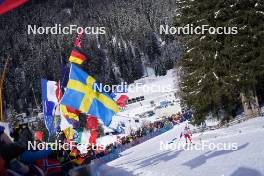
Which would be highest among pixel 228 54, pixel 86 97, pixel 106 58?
pixel 106 58

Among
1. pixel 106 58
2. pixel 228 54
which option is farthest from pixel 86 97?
Result: pixel 106 58

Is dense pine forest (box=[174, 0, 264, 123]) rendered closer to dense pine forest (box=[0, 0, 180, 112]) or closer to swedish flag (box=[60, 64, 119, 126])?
swedish flag (box=[60, 64, 119, 126])

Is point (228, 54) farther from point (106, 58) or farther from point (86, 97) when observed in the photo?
point (106, 58)

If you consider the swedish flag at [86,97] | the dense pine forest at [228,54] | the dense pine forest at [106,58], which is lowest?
the swedish flag at [86,97]

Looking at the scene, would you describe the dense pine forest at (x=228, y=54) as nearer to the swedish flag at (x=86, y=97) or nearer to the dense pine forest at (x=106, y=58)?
the swedish flag at (x=86, y=97)

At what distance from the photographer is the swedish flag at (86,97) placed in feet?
49.5

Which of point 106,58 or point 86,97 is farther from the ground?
point 106,58

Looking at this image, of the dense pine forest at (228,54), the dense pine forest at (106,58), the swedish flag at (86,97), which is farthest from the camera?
the dense pine forest at (106,58)

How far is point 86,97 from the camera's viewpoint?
1530cm

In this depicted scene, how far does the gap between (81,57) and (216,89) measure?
52.0 feet

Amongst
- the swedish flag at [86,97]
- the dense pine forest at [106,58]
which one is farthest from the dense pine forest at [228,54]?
the dense pine forest at [106,58]

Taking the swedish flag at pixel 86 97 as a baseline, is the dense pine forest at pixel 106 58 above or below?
above

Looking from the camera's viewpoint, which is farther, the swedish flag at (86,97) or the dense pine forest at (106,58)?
the dense pine forest at (106,58)

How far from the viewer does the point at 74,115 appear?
18.5m
